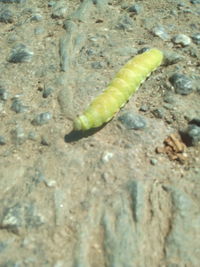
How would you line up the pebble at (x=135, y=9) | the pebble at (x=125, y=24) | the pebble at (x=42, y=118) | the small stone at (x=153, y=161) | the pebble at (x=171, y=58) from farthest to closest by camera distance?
the pebble at (x=135, y=9)
the pebble at (x=125, y=24)
the pebble at (x=171, y=58)
the pebble at (x=42, y=118)
the small stone at (x=153, y=161)

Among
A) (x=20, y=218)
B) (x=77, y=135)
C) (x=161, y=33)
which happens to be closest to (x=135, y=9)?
(x=161, y=33)

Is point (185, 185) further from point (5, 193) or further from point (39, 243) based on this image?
point (5, 193)

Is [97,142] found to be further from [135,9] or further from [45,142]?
[135,9]

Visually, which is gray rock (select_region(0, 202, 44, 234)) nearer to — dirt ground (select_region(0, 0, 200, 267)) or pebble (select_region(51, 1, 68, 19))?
dirt ground (select_region(0, 0, 200, 267))

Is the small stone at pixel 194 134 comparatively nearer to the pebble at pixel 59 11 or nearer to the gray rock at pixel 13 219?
the gray rock at pixel 13 219

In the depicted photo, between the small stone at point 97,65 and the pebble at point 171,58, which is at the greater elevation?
the pebble at point 171,58

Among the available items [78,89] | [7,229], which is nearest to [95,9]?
[78,89]

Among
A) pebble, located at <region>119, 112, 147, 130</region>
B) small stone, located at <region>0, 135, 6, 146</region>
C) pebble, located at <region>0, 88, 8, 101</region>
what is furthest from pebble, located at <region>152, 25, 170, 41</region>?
small stone, located at <region>0, 135, 6, 146</region>

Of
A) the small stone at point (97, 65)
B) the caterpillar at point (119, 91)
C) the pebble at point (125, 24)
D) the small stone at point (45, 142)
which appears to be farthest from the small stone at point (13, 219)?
the pebble at point (125, 24)
